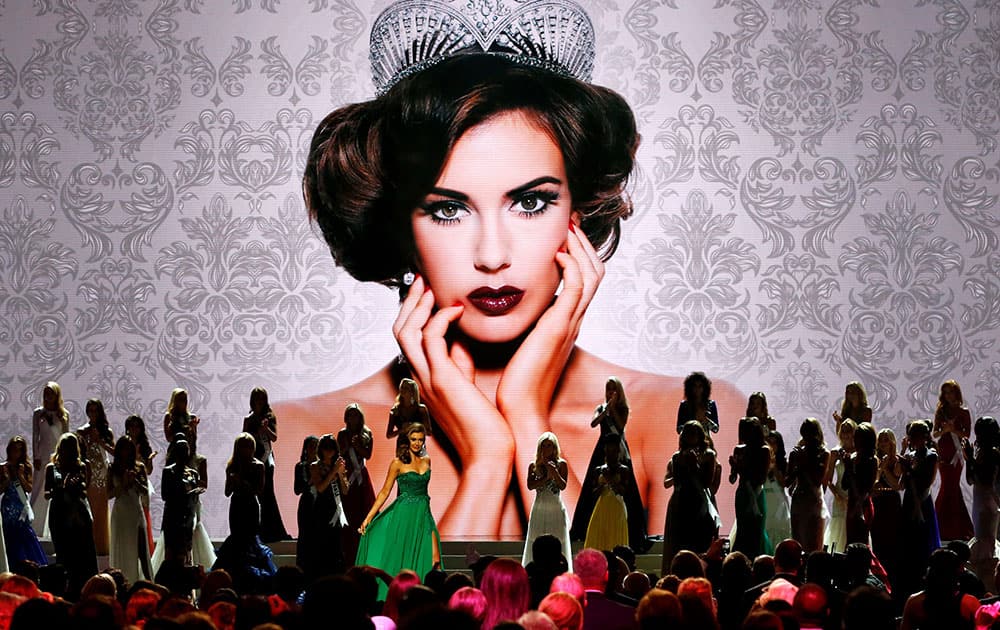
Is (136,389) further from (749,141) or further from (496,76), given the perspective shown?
(749,141)

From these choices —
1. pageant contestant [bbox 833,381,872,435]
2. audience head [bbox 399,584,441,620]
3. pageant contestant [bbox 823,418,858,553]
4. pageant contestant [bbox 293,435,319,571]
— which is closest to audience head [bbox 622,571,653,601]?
audience head [bbox 399,584,441,620]

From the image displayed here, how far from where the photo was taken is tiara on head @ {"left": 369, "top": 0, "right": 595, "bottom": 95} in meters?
11.6

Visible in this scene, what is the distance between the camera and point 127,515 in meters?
9.84

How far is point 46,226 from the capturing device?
38.9ft

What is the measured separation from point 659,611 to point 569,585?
1063 millimetres

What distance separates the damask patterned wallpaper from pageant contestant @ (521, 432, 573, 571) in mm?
1746

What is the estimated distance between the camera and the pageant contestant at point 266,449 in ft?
35.7

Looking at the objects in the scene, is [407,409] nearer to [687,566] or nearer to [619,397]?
[619,397]

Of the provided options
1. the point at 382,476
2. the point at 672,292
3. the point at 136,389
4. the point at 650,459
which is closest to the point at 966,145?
the point at 672,292

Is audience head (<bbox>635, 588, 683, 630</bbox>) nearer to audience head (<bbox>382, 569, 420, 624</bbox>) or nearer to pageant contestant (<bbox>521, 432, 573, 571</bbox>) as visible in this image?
A: audience head (<bbox>382, 569, 420, 624</bbox>)

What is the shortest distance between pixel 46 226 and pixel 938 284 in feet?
23.1

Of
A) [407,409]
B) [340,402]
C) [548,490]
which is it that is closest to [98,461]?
[340,402]

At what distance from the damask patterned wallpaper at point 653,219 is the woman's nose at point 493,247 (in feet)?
2.61

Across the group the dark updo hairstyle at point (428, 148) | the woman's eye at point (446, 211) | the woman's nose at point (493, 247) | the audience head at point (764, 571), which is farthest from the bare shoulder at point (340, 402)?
the audience head at point (764, 571)
